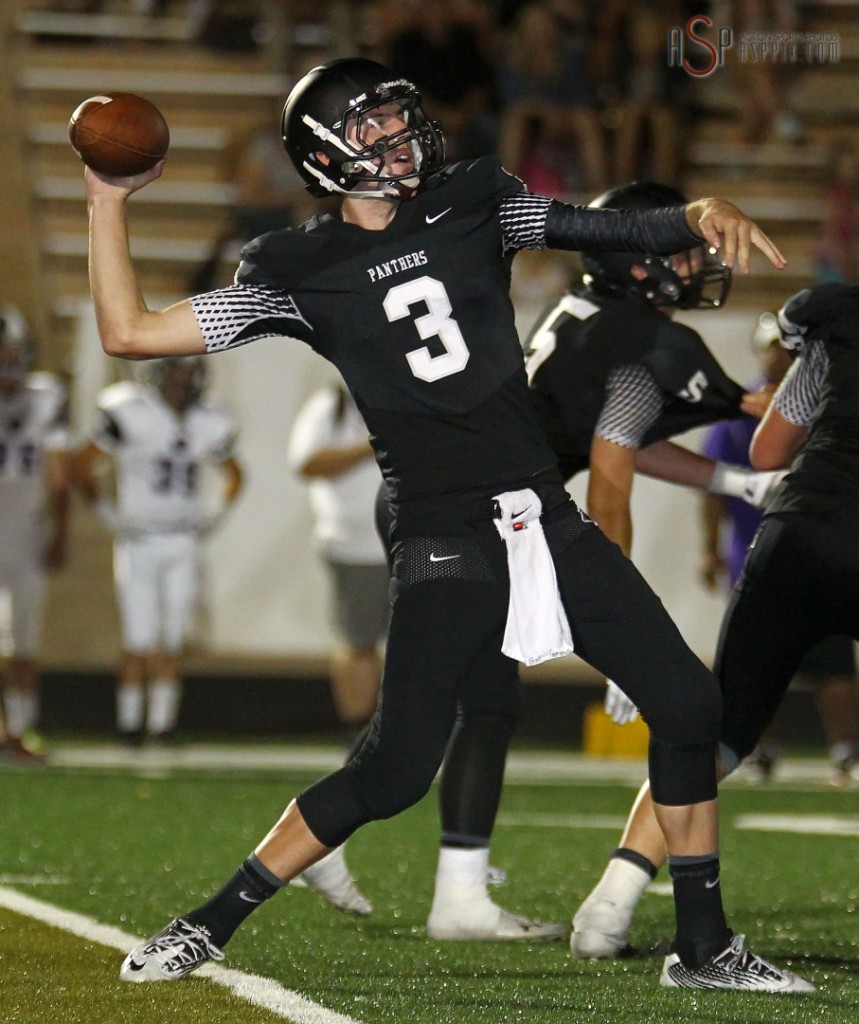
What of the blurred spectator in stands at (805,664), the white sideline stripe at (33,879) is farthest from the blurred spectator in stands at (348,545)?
the white sideline stripe at (33,879)

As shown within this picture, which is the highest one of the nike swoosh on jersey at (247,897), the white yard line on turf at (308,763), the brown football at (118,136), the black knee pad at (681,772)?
the brown football at (118,136)

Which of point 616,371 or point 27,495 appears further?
point 27,495

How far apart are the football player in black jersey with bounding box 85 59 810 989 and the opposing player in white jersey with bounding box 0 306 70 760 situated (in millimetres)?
5708

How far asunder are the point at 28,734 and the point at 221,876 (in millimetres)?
4395

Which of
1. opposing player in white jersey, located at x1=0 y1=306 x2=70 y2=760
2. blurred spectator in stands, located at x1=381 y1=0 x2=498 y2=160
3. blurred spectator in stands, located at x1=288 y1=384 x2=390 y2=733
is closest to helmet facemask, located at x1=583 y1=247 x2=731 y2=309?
blurred spectator in stands, located at x1=288 y1=384 x2=390 y2=733

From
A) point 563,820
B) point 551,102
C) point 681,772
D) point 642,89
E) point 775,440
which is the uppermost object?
point 642,89

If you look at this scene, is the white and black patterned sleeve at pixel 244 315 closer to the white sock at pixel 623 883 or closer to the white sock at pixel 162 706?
the white sock at pixel 623 883

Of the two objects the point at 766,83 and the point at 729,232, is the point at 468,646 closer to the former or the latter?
the point at 729,232

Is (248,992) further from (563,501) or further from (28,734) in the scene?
(28,734)

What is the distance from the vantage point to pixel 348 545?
347 inches

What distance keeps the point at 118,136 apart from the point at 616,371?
3.86 ft

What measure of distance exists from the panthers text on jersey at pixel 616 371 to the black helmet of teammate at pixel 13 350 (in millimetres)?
5085

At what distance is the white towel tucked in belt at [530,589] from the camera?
3.34 metres

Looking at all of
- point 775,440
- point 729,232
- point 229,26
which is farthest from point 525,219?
point 229,26
